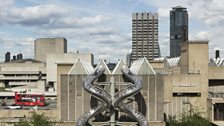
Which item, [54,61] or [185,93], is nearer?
[185,93]

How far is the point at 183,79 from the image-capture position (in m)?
75.3

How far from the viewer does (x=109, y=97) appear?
56938 mm

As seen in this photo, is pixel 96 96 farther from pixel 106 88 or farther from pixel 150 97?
pixel 150 97

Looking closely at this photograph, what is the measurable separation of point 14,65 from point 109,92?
14086 cm

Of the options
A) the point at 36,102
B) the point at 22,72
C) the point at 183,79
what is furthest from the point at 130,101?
the point at 22,72

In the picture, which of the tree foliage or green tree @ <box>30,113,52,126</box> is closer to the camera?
the tree foliage

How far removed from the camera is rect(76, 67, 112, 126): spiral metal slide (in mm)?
56531

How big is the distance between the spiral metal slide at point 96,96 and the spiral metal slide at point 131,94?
4.03 ft

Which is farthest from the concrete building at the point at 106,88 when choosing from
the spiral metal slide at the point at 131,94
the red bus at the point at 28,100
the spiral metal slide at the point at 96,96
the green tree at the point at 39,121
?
the red bus at the point at 28,100

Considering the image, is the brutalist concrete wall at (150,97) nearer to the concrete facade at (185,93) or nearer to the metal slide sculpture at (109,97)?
the metal slide sculpture at (109,97)

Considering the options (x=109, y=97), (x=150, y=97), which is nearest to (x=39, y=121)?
(x=109, y=97)

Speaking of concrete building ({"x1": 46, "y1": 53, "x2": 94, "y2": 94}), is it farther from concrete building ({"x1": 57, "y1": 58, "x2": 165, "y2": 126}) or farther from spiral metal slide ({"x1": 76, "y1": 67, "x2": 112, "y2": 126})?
spiral metal slide ({"x1": 76, "y1": 67, "x2": 112, "y2": 126})

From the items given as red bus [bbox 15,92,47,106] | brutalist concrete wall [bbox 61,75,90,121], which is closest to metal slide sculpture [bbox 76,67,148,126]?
brutalist concrete wall [bbox 61,75,90,121]

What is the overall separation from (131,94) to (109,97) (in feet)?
8.84
